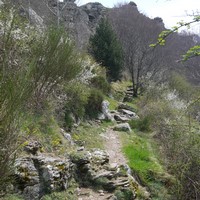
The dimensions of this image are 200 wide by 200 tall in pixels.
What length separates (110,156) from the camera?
7.66 meters

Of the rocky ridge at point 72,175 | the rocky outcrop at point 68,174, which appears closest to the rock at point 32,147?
the rocky ridge at point 72,175

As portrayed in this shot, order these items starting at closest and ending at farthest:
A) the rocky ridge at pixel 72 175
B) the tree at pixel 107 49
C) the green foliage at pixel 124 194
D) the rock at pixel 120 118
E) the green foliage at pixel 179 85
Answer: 1. the rocky ridge at pixel 72 175
2. the green foliage at pixel 124 194
3. the rock at pixel 120 118
4. the tree at pixel 107 49
5. the green foliage at pixel 179 85

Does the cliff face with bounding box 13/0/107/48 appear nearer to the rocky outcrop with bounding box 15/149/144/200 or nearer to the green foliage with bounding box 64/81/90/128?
the green foliage with bounding box 64/81/90/128

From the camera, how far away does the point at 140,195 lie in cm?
592

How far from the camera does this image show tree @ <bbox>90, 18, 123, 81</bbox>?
63.5 ft

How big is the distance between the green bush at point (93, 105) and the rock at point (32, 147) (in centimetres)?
520

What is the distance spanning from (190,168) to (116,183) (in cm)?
158

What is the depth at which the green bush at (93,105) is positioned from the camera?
10.5 m

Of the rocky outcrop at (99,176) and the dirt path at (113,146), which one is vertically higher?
the rocky outcrop at (99,176)

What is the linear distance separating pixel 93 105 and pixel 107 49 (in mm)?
9301

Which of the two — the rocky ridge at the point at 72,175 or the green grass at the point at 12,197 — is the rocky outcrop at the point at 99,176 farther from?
the green grass at the point at 12,197

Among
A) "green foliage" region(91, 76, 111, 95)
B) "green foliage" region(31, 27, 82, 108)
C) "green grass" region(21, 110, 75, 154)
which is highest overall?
"green foliage" region(31, 27, 82, 108)

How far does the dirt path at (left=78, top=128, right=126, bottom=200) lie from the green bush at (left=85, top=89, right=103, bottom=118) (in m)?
0.86

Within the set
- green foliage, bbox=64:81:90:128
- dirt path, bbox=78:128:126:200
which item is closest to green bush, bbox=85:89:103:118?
dirt path, bbox=78:128:126:200
